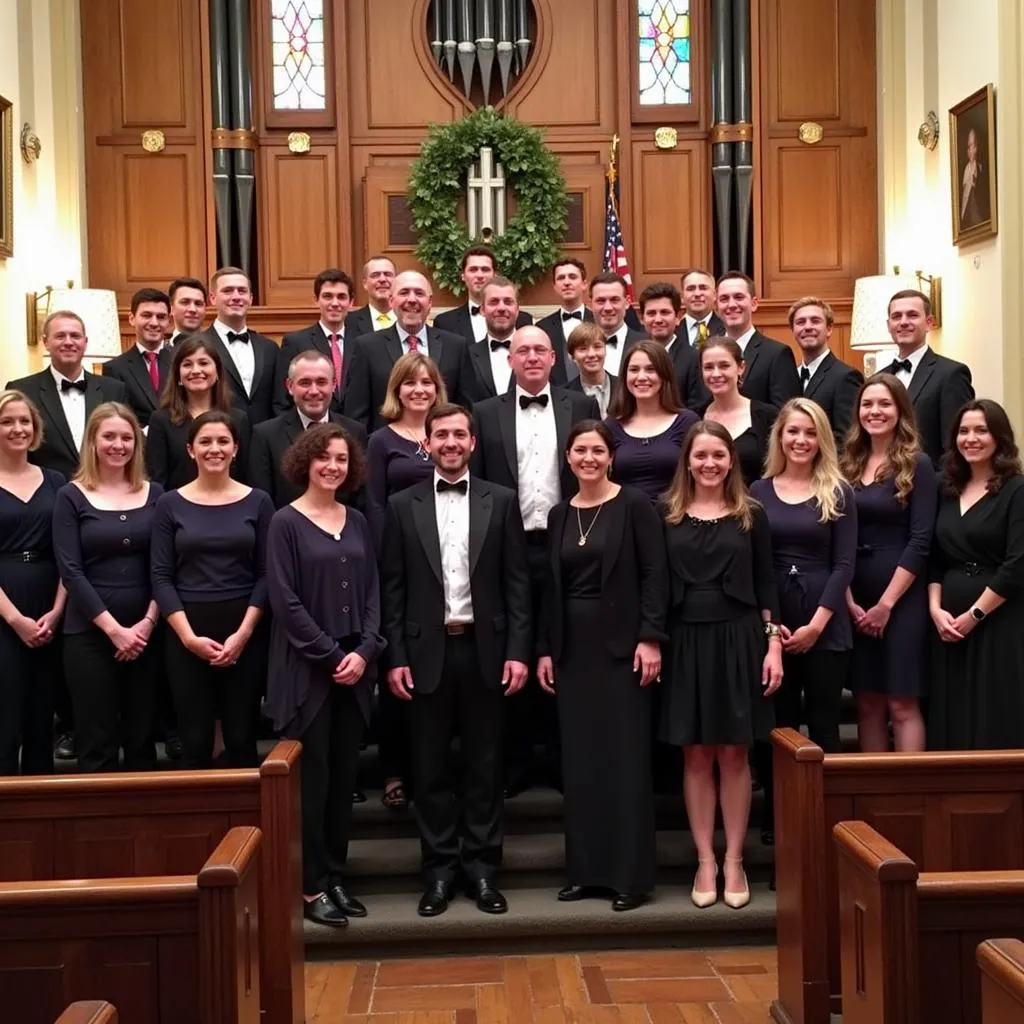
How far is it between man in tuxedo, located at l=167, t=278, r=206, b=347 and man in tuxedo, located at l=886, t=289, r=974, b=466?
2.92 metres

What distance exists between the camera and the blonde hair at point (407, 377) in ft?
16.5

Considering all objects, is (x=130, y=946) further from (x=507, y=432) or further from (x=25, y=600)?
(x=507, y=432)

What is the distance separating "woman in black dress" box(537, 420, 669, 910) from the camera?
4719 millimetres

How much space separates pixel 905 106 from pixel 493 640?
19.4 feet

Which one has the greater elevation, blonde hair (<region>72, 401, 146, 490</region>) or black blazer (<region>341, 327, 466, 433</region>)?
black blazer (<region>341, 327, 466, 433</region>)

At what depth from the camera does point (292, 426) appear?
17.0ft

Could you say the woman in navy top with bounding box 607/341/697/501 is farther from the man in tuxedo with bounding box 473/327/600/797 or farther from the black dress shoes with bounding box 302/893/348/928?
the black dress shoes with bounding box 302/893/348/928

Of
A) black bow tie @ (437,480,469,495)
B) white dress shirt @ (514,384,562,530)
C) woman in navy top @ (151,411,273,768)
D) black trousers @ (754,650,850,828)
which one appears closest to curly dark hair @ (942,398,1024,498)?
black trousers @ (754,650,850,828)

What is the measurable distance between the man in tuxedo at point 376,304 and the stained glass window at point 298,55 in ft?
11.5

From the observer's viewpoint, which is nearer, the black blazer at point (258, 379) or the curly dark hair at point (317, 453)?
the curly dark hair at point (317, 453)

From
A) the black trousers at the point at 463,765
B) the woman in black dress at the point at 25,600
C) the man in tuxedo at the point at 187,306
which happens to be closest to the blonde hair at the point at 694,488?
the black trousers at the point at 463,765

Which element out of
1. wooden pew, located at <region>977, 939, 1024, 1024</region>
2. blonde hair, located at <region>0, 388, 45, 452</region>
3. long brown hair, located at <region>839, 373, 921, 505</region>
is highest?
blonde hair, located at <region>0, 388, 45, 452</region>

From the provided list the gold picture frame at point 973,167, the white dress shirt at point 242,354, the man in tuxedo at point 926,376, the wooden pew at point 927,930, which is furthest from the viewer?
the gold picture frame at point 973,167

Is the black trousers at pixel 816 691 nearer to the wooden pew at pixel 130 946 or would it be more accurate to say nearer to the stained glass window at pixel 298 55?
the wooden pew at pixel 130 946
